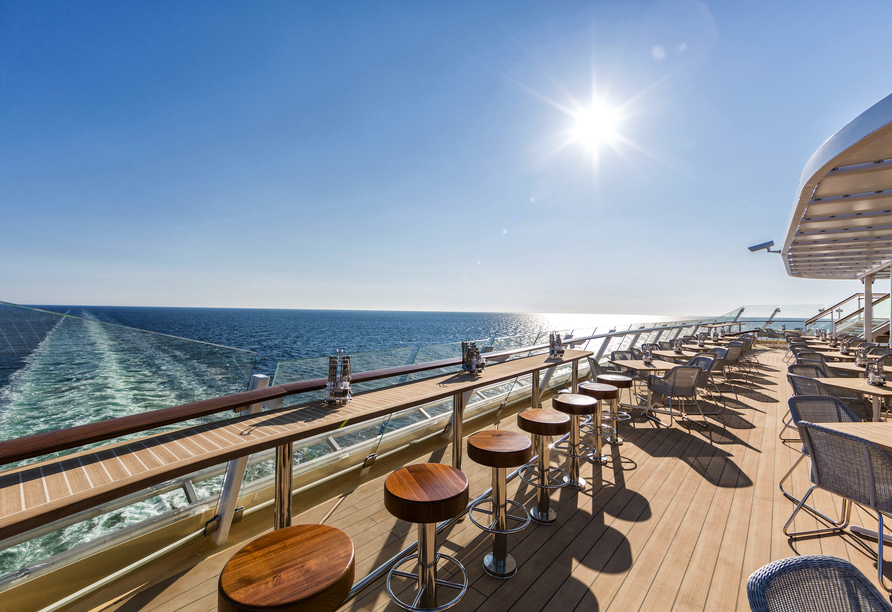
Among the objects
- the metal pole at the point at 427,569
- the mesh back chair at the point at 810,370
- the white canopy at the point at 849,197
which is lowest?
the metal pole at the point at 427,569

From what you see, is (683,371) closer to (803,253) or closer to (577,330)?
(577,330)

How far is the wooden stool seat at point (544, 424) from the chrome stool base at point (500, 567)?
0.75 meters

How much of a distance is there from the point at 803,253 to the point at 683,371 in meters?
7.31

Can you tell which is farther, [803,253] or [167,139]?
[167,139]

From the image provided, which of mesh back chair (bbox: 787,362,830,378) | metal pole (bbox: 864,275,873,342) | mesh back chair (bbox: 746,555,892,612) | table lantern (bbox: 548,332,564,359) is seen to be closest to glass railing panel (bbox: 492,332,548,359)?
table lantern (bbox: 548,332,564,359)

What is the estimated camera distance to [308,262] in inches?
2073

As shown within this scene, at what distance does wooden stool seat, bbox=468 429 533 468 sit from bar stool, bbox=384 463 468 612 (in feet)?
1.00

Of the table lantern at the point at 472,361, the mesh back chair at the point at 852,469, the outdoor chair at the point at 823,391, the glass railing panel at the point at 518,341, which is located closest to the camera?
the mesh back chair at the point at 852,469

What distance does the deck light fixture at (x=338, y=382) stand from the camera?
5.55 feet

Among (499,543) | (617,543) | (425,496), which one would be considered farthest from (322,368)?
(617,543)

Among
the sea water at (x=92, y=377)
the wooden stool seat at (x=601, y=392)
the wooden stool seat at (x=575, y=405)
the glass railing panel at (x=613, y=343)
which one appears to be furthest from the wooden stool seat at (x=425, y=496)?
the glass railing panel at (x=613, y=343)

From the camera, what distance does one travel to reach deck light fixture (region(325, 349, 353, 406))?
1692 mm

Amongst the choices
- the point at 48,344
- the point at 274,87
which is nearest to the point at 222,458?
the point at 48,344

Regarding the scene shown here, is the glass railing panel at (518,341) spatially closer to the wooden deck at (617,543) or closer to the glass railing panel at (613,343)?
the wooden deck at (617,543)
